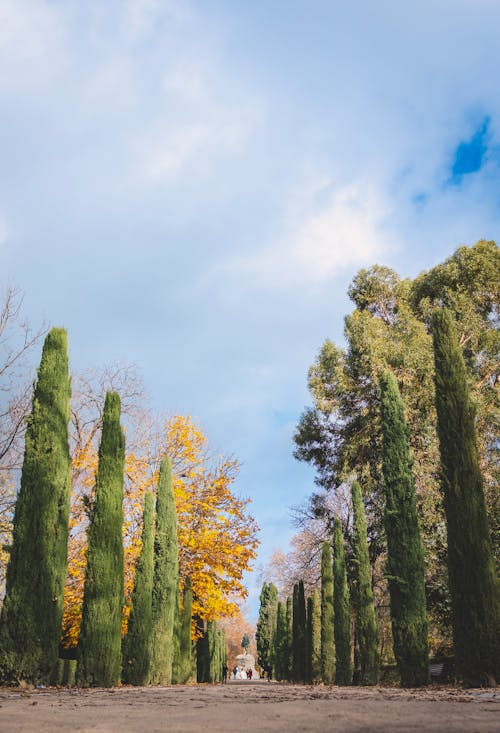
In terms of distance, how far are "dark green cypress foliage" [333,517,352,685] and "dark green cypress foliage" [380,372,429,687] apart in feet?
23.3

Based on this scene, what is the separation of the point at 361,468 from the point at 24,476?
14.9 m

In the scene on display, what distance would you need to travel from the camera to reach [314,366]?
23672mm

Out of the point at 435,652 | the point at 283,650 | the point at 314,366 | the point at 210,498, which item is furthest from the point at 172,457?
the point at 283,650

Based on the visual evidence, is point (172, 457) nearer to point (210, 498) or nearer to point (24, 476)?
point (210, 498)

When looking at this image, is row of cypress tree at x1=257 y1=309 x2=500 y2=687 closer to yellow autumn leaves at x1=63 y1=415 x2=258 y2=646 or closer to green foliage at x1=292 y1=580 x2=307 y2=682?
yellow autumn leaves at x1=63 y1=415 x2=258 y2=646

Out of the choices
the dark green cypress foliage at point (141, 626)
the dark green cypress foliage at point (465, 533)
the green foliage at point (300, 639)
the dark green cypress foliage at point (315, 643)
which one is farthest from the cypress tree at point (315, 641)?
the dark green cypress foliage at point (465, 533)

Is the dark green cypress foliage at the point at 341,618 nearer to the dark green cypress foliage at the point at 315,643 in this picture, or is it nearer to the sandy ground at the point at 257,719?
the dark green cypress foliage at the point at 315,643

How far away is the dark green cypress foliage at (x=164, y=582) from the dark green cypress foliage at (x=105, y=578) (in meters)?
3.54

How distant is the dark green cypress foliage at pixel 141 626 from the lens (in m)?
13.6

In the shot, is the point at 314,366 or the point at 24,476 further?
the point at 314,366

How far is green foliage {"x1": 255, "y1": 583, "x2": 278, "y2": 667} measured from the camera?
152ft

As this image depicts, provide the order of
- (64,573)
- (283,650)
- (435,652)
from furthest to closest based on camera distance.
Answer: (283,650)
(435,652)
(64,573)

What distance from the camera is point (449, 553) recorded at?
31.7 ft

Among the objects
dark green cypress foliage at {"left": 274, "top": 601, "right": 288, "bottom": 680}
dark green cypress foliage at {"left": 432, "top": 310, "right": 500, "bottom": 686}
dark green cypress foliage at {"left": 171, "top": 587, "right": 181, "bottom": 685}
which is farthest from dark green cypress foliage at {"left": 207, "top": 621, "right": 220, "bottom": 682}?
dark green cypress foliage at {"left": 432, "top": 310, "right": 500, "bottom": 686}
